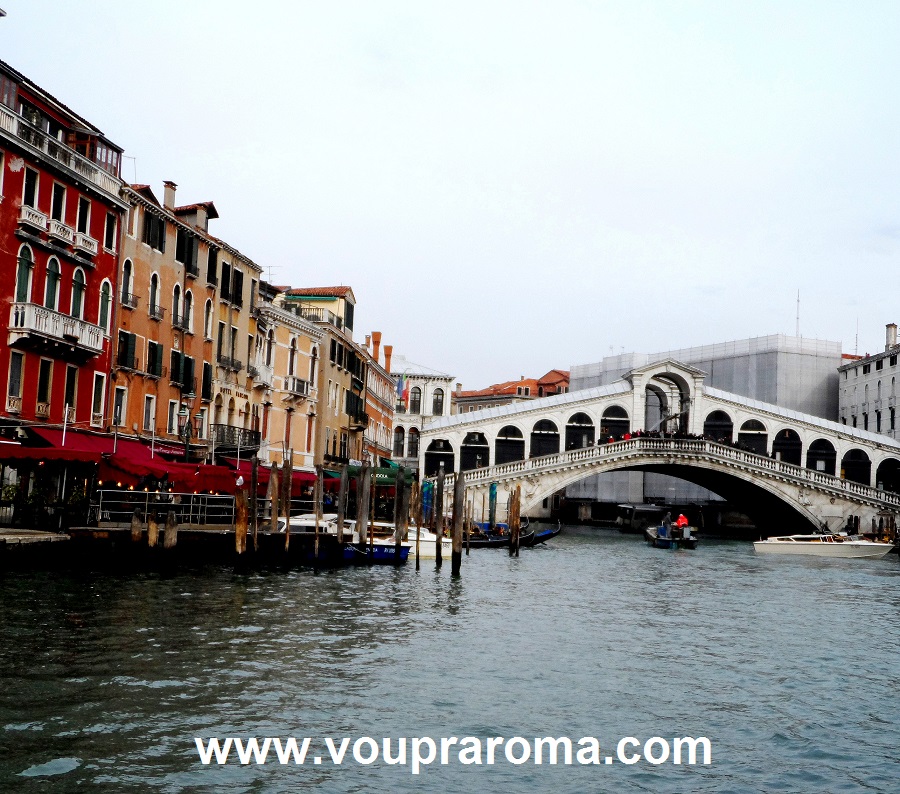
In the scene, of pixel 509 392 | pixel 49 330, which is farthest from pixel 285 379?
pixel 509 392

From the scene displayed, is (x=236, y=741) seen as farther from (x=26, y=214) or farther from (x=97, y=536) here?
(x=26, y=214)

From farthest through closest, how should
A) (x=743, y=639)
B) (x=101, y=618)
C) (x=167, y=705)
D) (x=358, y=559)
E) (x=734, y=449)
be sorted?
(x=734, y=449), (x=358, y=559), (x=743, y=639), (x=101, y=618), (x=167, y=705)

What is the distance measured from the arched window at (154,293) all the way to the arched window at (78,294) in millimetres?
3002

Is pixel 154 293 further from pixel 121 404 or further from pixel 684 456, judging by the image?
pixel 684 456

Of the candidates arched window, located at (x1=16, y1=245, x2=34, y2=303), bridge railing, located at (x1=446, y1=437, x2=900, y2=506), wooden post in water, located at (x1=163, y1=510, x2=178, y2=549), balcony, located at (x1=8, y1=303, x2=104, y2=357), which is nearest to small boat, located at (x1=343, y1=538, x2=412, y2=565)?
wooden post in water, located at (x1=163, y1=510, x2=178, y2=549)

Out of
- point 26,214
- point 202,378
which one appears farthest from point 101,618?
point 202,378

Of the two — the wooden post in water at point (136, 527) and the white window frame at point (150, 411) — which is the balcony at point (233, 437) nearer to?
the white window frame at point (150, 411)

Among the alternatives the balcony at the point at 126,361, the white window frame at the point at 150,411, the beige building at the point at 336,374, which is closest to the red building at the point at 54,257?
the balcony at the point at 126,361

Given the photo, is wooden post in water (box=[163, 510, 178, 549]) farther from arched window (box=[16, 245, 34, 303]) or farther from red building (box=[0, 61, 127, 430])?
arched window (box=[16, 245, 34, 303])

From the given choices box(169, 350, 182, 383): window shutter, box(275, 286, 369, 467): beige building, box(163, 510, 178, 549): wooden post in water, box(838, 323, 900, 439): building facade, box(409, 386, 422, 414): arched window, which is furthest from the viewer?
box(409, 386, 422, 414): arched window

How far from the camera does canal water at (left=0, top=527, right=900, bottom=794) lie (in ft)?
28.1

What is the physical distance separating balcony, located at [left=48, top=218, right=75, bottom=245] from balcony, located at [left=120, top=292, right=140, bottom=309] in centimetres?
243

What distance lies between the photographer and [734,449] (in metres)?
43.4

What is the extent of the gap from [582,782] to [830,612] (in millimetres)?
12122
